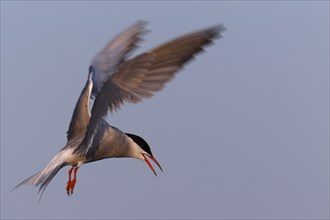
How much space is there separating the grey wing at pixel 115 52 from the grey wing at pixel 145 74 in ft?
4.09

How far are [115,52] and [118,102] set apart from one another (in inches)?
75.8

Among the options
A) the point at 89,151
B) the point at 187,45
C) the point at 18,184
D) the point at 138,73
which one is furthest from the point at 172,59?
the point at 18,184

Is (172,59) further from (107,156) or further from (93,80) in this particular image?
(93,80)

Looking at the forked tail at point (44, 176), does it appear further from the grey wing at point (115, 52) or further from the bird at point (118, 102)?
the grey wing at point (115, 52)

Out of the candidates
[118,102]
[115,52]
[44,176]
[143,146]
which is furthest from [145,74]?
[115,52]

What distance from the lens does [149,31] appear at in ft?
26.2

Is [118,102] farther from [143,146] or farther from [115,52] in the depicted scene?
[115,52]

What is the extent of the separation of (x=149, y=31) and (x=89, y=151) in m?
2.06

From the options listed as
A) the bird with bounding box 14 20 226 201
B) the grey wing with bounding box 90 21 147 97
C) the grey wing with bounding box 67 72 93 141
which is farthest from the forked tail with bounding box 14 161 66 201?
the grey wing with bounding box 90 21 147 97

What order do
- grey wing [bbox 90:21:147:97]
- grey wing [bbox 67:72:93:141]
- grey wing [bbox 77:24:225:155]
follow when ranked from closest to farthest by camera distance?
grey wing [bbox 77:24:225:155]
grey wing [bbox 67:72:93:141]
grey wing [bbox 90:21:147:97]

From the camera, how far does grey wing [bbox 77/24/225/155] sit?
5918 mm

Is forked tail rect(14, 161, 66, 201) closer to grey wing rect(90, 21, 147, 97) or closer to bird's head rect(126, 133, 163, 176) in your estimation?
bird's head rect(126, 133, 163, 176)

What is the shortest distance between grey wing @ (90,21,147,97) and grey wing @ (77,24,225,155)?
125 centimetres

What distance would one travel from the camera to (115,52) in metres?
8.40
